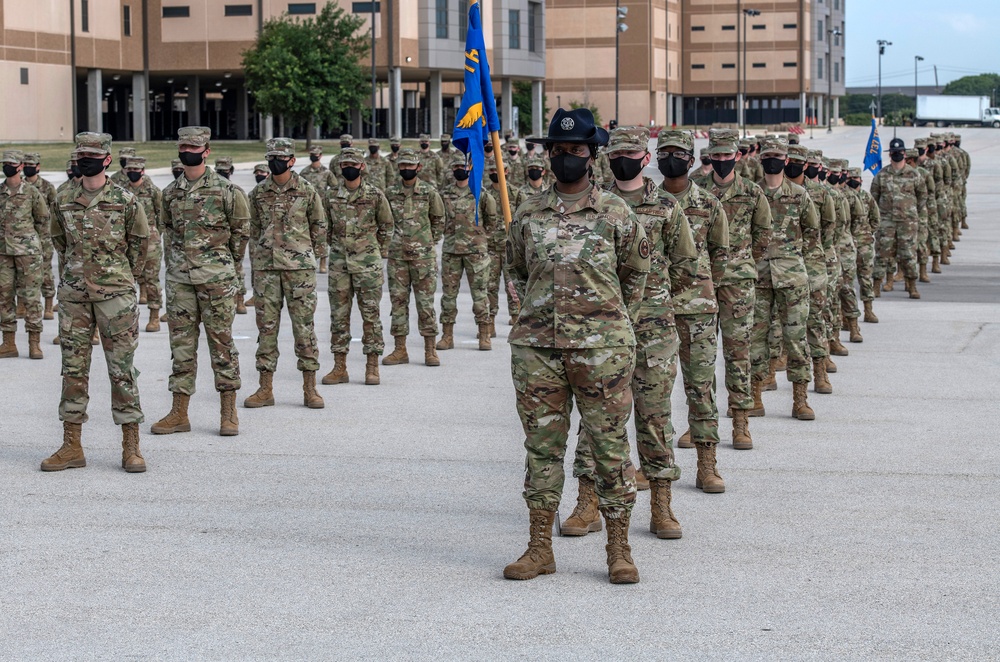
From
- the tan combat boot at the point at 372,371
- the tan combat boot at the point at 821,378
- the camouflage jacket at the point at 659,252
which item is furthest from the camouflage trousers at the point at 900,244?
the camouflage jacket at the point at 659,252

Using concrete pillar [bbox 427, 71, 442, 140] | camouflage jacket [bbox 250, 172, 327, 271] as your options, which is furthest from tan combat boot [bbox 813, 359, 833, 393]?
concrete pillar [bbox 427, 71, 442, 140]

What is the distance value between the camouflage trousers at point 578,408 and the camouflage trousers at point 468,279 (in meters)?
9.29

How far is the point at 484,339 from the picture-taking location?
661 inches

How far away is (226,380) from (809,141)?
245 ft

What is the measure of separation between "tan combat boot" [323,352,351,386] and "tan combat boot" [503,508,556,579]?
6.96m

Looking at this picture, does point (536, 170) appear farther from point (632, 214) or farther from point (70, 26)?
point (70, 26)

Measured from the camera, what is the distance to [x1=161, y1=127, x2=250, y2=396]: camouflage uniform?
37.9 feet

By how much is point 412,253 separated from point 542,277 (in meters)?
8.14

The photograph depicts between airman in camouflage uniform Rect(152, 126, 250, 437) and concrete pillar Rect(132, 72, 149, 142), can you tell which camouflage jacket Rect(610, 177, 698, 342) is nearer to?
airman in camouflage uniform Rect(152, 126, 250, 437)

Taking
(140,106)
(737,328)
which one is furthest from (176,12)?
(737,328)

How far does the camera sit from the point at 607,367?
7219mm

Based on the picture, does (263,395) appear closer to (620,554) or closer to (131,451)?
(131,451)

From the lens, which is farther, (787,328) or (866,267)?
(866,267)

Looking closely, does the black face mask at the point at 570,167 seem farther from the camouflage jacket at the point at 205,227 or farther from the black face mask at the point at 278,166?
the black face mask at the point at 278,166
